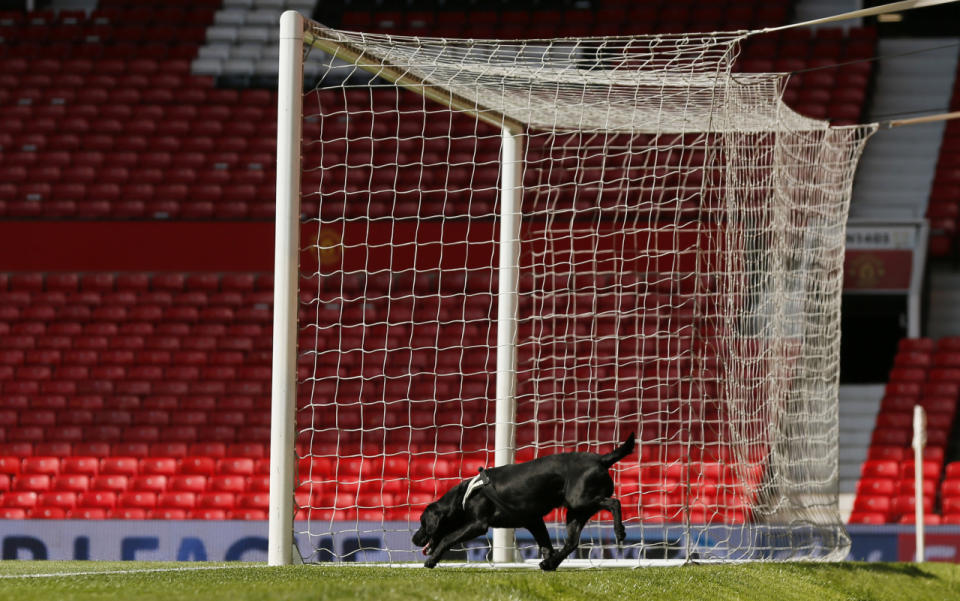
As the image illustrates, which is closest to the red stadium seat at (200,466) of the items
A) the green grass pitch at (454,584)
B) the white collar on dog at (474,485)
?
the green grass pitch at (454,584)

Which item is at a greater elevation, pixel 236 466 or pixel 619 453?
pixel 619 453

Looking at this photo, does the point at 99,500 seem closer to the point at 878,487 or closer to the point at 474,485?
the point at 878,487

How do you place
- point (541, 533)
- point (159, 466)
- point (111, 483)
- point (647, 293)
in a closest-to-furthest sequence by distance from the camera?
1. point (541, 533)
2. point (647, 293)
3. point (111, 483)
4. point (159, 466)

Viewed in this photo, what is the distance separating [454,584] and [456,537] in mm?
762

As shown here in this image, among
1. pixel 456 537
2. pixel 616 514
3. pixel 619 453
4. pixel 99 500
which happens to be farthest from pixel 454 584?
pixel 99 500

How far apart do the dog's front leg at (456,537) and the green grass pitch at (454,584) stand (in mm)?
79

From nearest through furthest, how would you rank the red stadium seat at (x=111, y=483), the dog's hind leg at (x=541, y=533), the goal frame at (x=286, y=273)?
the dog's hind leg at (x=541, y=533), the goal frame at (x=286, y=273), the red stadium seat at (x=111, y=483)

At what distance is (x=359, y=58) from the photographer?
6.35 m

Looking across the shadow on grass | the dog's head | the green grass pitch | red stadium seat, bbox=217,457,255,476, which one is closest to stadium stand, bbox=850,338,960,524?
the shadow on grass

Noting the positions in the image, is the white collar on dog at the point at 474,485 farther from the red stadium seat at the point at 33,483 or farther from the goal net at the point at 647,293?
the red stadium seat at the point at 33,483

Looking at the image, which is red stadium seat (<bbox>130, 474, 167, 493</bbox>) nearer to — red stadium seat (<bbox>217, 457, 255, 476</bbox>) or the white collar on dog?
red stadium seat (<bbox>217, 457, 255, 476</bbox>)

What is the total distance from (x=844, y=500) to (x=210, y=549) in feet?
20.7

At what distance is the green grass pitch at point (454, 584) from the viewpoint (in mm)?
4012

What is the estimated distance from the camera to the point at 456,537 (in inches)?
206
